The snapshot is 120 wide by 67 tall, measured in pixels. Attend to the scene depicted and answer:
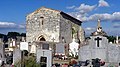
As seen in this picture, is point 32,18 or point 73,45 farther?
point 32,18

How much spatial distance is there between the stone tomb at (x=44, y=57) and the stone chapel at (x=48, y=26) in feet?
48.5

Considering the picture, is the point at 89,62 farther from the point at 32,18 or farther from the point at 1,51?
the point at 32,18

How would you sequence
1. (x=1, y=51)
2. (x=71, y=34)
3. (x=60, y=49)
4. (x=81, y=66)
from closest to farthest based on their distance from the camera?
(x=81, y=66), (x=1, y=51), (x=60, y=49), (x=71, y=34)

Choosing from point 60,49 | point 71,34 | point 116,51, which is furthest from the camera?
point 71,34

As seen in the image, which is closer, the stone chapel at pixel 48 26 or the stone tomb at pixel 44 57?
the stone tomb at pixel 44 57

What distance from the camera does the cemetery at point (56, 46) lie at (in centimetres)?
2029

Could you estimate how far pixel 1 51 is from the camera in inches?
983

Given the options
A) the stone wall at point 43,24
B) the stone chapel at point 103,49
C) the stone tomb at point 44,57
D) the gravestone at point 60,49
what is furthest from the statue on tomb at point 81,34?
the stone tomb at point 44,57

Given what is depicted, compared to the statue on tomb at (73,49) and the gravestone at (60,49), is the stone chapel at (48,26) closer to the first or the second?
the statue on tomb at (73,49)

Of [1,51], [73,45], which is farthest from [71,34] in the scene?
[1,51]

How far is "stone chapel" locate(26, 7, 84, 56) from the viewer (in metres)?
36.3

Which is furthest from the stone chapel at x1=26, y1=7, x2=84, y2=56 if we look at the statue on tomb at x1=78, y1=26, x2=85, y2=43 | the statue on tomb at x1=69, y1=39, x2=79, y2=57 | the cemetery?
the statue on tomb at x1=69, y1=39, x2=79, y2=57

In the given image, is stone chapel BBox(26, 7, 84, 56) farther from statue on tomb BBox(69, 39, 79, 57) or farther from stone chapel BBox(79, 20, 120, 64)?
stone chapel BBox(79, 20, 120, 64)

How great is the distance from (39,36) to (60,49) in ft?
31.9
